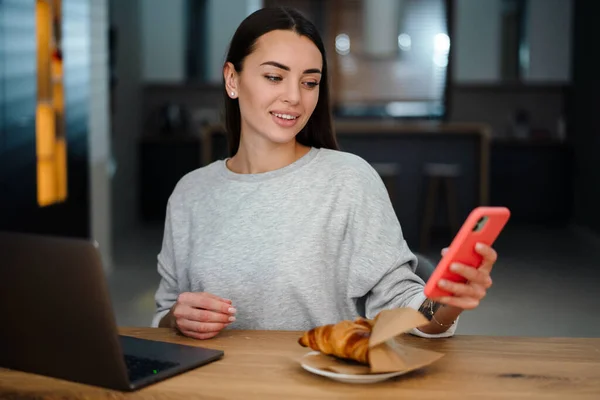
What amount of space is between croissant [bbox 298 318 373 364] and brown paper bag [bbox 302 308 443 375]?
13mm

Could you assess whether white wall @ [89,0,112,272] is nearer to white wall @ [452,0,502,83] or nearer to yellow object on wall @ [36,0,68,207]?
yellow object on wall @ [36,0,68,207]

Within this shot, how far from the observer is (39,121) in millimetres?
5211

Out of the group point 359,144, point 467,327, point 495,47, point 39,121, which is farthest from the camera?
point 495,47

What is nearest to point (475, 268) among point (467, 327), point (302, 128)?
point (302, 128)

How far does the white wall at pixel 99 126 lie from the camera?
5719 millimetres

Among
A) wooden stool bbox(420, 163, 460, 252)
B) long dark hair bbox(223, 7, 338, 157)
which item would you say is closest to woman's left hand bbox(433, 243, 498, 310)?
long dark hair bbox(223, 7, 338, 157)

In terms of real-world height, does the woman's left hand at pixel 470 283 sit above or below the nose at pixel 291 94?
below

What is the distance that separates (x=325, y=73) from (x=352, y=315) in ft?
1.74

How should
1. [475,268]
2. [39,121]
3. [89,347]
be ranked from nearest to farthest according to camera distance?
[89,347] < [475,268] < [39,121]

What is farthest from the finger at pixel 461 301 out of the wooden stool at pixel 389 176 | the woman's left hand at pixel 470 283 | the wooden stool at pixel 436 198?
the wooden stool at pixel 436 198

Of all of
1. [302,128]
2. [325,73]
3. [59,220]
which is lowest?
[59,220]

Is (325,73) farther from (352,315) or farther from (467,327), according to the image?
(467,327)

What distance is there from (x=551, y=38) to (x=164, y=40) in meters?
4.65

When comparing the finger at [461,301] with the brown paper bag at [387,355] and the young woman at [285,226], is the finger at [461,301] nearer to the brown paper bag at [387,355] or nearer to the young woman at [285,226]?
the brown paper bag at [387,355]
